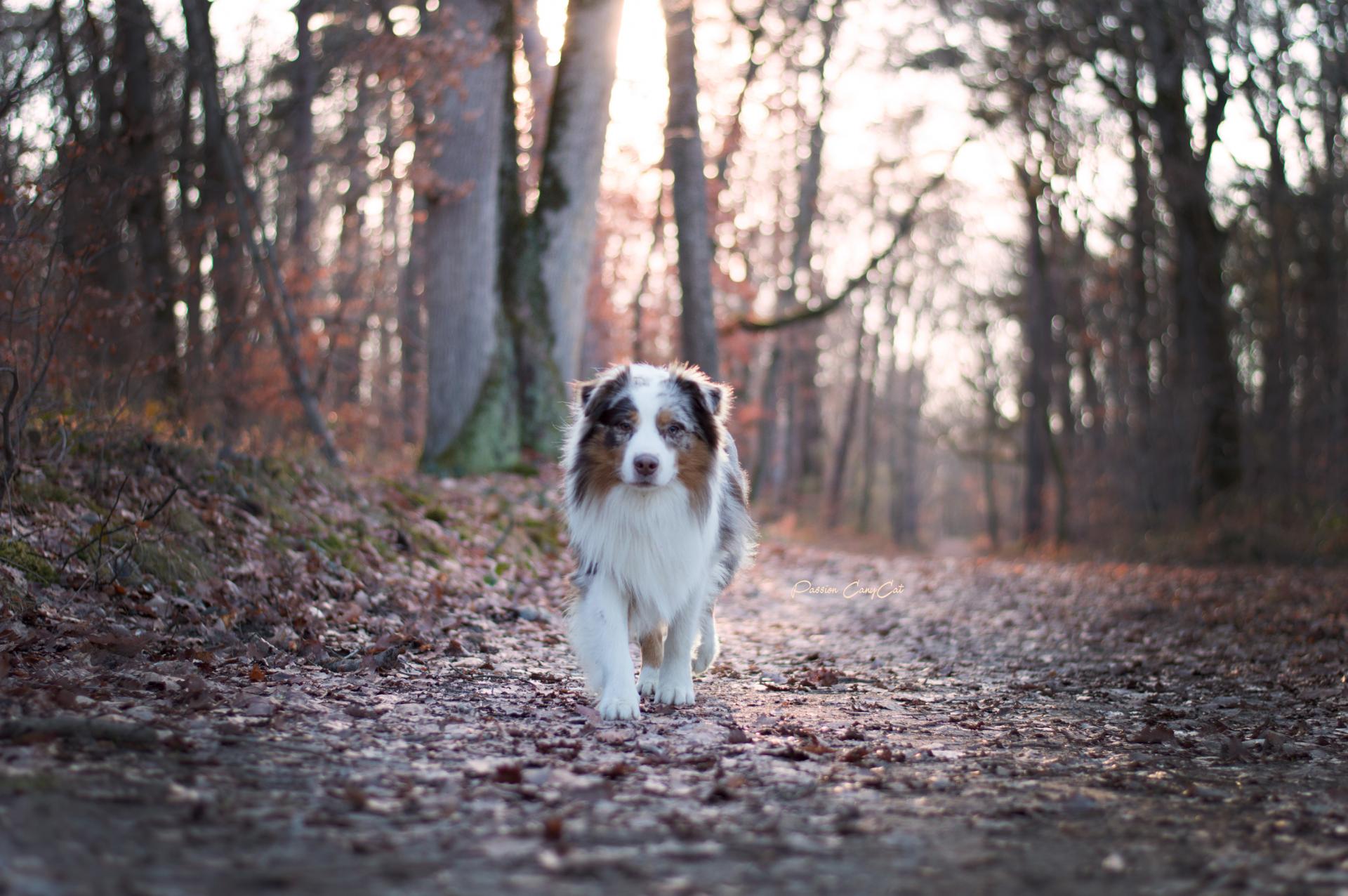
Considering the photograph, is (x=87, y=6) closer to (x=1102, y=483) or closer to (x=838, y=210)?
(x=1102, y=483)

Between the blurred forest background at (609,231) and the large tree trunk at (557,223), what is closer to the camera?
the blurred forest background at (609,231)

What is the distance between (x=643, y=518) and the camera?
5574mm

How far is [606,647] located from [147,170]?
25.0ft

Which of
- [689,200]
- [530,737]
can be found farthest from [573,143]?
→ [530,737]

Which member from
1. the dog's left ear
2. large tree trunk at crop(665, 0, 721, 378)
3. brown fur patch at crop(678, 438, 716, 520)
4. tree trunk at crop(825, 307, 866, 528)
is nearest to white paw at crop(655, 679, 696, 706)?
brown fur patch at crop(678, 438, 716, 520)

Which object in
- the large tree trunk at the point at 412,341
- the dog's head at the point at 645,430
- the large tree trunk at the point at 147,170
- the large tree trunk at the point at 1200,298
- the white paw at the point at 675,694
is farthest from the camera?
the large tree trunk at the point at 412,341

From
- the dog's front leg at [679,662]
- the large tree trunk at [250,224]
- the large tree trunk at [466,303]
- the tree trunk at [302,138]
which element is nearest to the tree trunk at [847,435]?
the tree trunk at [302,138]

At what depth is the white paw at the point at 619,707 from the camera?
513 centimetres

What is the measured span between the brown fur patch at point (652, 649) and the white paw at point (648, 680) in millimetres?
23

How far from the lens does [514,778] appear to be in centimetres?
384

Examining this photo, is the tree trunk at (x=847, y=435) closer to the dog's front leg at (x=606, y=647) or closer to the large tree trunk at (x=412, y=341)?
the large tree trunk at (x=412, y=341)

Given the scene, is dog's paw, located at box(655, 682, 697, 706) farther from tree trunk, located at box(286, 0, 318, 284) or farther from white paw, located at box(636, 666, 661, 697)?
tree trunk, located at box(286, 0, 318, 284)

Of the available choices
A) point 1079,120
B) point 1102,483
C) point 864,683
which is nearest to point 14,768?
point 864,683

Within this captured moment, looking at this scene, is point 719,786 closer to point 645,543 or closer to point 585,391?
point 645,543
